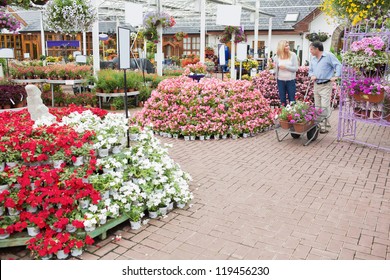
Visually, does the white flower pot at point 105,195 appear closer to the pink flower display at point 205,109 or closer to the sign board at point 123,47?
the sign board at point 123,47

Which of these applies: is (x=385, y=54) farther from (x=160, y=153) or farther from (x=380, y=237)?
(x=160, y=153)

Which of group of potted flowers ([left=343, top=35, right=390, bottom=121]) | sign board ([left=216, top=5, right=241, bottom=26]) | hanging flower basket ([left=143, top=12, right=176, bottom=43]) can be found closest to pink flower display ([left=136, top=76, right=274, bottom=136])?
group of potted flowers ([left=343, top=35, right=390, bottom=121])

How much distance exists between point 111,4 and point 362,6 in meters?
18.3

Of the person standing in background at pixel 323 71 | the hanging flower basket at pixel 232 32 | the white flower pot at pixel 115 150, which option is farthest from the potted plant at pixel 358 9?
the hanging flower basket at pixel 232 32

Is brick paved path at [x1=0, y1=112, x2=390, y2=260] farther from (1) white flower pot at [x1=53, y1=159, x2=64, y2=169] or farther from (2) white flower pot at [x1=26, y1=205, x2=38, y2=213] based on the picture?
(1) white flower pot at [x1=53, y1=159, x2=64, y2=169]

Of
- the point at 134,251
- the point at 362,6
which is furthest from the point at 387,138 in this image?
the point at 134,251

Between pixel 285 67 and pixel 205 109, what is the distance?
1.96m

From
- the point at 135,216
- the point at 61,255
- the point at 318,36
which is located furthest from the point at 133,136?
the point at 318,36

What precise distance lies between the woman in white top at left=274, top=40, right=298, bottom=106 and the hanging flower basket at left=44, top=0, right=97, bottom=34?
456cm

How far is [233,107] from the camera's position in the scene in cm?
762

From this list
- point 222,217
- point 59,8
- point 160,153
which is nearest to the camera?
point 222,217

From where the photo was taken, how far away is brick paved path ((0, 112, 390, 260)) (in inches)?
133

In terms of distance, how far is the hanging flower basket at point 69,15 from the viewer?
29.2 ft

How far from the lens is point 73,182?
11.2 ft
